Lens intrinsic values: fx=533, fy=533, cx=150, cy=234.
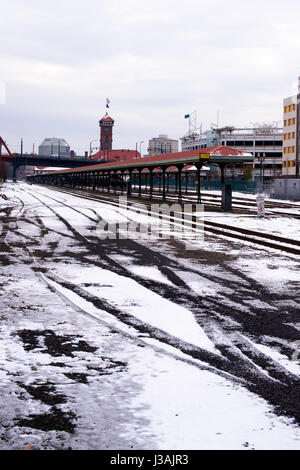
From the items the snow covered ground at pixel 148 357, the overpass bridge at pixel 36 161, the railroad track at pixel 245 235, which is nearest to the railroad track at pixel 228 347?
the snow covered ground at pixel 148 357

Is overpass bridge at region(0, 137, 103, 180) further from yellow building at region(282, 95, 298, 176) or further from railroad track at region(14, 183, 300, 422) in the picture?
railroad track at region(14, 183, 300, 422)

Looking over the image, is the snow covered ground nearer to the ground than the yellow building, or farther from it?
nearer to the ground

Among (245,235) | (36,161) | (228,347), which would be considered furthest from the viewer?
(36,161)

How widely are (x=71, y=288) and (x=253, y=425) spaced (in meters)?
5.75

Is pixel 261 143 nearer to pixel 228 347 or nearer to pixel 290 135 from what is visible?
pixel 290 135

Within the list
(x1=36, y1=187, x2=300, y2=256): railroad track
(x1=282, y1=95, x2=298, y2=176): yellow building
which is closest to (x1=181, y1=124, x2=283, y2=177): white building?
(x1=282, y1=95, x2=298, y2=176): yellow building

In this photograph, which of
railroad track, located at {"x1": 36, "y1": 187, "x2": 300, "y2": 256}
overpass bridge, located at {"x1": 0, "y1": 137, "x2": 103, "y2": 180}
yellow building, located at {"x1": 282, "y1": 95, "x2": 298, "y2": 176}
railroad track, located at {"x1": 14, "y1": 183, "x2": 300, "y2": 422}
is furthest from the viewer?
overpass bridge, located at {"x1": 0, "y1": 137, "x2": 103, "y2": 180}

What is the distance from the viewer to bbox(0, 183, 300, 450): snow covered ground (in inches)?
164

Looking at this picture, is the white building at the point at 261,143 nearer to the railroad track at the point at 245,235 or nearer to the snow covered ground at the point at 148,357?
the railroad track at the point at 245,235

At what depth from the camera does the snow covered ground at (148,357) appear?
4.17 metres


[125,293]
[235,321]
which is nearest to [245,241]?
[125,293]

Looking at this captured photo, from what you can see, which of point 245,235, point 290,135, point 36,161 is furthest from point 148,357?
point 36,161

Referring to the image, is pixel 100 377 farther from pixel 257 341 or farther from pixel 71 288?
pixel 71 288

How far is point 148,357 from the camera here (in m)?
5.84
